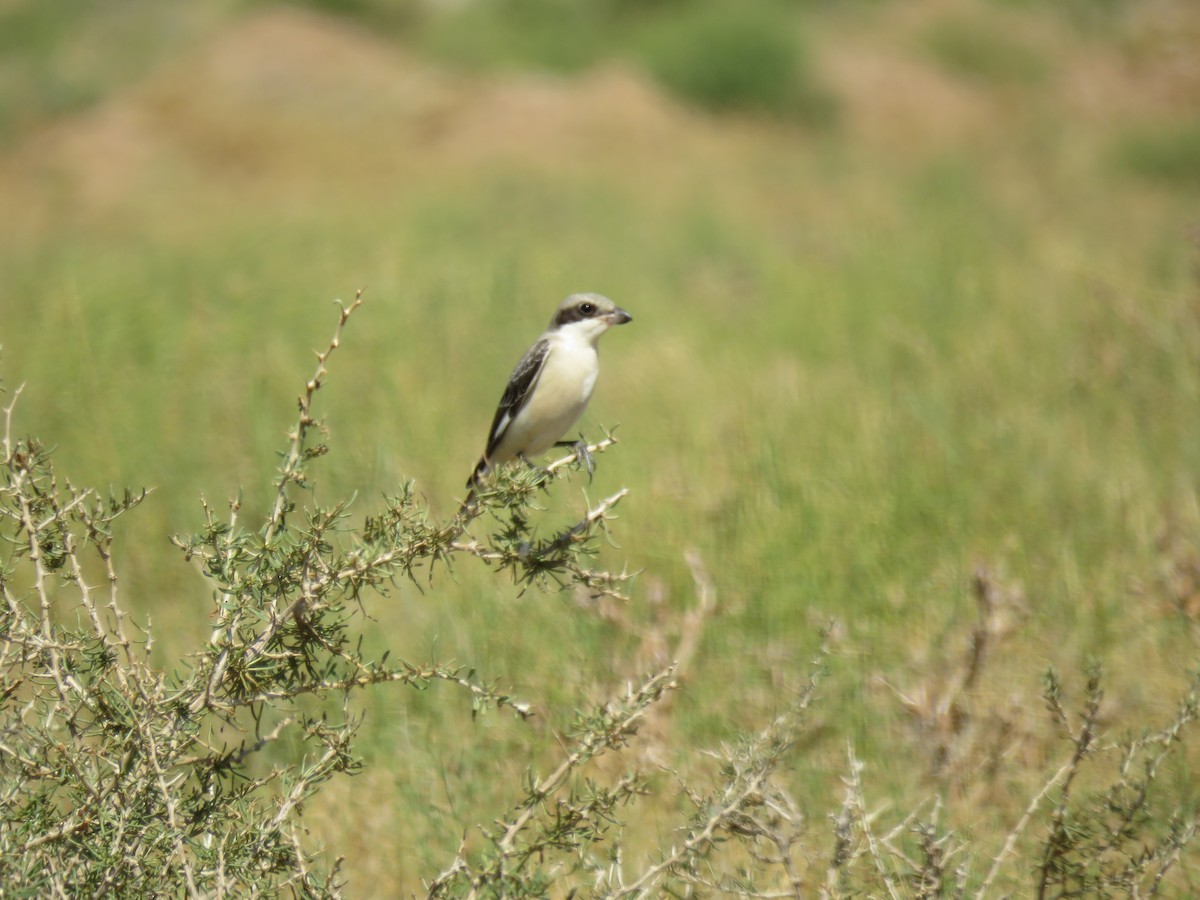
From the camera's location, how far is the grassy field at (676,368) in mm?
3902

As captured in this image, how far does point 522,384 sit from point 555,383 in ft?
0.96

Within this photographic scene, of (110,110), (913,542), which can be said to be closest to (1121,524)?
(913,542)

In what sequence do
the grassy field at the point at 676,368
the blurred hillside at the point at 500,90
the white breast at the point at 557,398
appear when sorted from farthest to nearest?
the blurred hillside at the point at 500,90 < the white breast at the point at 557,398 < the grassy field at the point at 676,368

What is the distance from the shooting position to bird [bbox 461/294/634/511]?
13.7 ft

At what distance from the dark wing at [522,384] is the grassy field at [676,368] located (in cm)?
64

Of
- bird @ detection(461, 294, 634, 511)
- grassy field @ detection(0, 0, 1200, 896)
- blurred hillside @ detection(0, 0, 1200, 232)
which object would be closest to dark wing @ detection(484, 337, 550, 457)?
bird @ detection(461, 294, 634, 511)

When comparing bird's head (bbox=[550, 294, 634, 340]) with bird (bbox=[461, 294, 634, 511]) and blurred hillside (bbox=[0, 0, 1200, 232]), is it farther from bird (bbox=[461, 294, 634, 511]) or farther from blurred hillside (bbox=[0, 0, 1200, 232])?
blurred hillside (bbox=[0, 0, 1200, 232])

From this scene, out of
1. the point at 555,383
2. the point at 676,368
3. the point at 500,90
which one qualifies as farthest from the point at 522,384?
the point at 500,90

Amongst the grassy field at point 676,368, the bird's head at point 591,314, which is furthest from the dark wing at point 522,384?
the grassy field at point 676,368

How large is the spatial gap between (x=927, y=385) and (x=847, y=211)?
19.7ft

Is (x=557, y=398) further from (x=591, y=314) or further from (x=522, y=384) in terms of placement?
(x=591, y=314)

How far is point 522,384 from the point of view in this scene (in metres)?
4.44

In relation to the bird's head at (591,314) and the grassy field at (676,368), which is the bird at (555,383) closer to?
the bird's head at (591,314)

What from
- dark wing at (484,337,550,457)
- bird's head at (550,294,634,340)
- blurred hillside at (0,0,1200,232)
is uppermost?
bird's head at (550,294,634,340)
